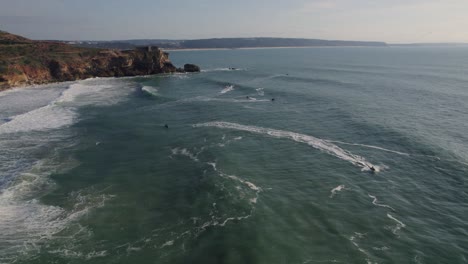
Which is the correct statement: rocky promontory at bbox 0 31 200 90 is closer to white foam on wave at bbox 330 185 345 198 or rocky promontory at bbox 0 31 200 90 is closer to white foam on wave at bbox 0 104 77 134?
white foam on wave at bbox 0 104 77 134

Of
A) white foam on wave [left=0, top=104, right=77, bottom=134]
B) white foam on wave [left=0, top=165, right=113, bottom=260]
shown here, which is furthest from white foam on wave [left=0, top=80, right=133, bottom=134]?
white foam on wave [left=0, top=165, right=113, bottom=260]

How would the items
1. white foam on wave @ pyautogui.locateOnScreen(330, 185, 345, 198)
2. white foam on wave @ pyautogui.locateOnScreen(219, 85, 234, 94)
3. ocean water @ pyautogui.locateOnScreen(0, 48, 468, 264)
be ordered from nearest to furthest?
1. ocean water @ pyautogui.locateOnScreen(0, 48, 468, 264)
2. white foam on wave @ pyautogui.locateOnScreen(330, 185, 345, 198)
3. white foam on wave @ pyautogui.locateOnScreen(219, 85, 234, 94)

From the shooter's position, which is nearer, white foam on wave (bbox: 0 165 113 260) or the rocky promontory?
white foam on wave (bbox: 0 165 113 260)

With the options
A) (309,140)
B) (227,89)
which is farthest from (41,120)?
(227,89)

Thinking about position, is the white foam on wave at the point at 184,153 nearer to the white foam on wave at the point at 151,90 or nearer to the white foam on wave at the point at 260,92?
the white foam on wave at the point at 260,92

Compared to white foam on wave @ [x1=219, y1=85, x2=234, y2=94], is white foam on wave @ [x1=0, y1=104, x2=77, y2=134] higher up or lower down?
lower down

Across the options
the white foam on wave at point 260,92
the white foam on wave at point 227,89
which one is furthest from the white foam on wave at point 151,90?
the white foam on wave at point 260,92

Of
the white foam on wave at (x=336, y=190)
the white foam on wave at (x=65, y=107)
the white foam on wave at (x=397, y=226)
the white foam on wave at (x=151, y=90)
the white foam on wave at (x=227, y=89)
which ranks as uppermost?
the white foam on wave at (x=227, y=89)

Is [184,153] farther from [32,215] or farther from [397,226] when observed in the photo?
[397,226]

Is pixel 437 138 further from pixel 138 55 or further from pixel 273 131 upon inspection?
pixel 138 55
